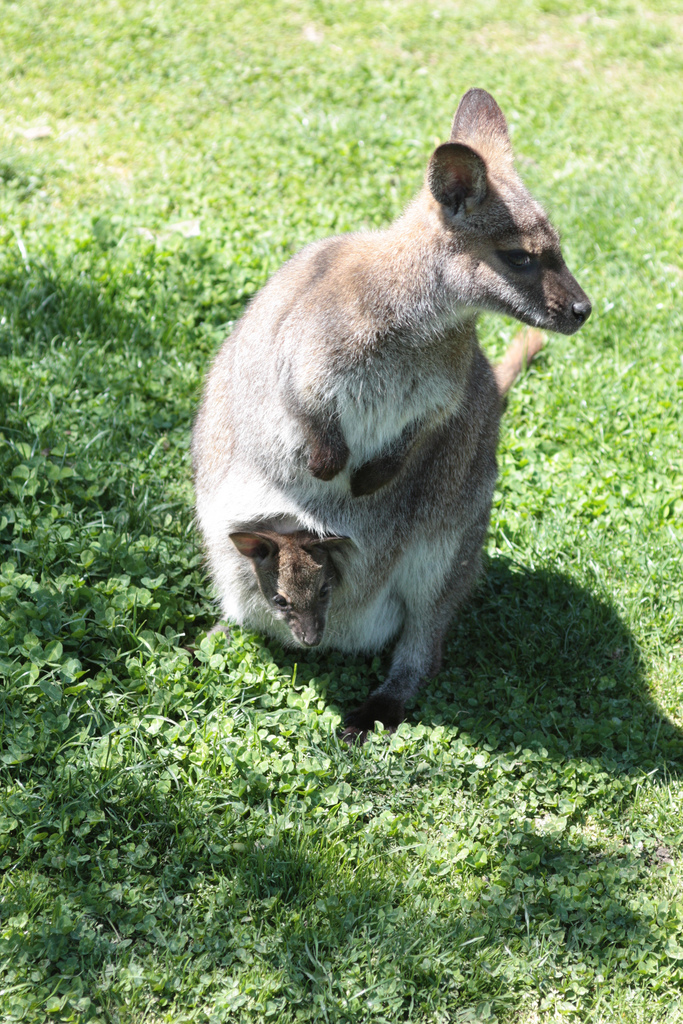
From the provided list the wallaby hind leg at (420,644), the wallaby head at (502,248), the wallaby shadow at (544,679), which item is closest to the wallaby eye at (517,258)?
the wallaby head at (502,248)

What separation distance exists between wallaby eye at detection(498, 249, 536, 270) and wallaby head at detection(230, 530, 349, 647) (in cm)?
106

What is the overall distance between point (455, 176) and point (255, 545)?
1.38 m

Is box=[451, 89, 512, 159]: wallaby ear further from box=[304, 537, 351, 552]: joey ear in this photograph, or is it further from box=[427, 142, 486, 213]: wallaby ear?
box=[304, 537, 351, 552]: joey ear

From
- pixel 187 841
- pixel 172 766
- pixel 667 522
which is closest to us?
pixel 187 841

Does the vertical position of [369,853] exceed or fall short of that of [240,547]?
it falls short

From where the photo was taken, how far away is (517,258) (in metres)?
3.02

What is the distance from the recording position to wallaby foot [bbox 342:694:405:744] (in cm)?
344

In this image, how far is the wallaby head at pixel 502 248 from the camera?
2961 mm

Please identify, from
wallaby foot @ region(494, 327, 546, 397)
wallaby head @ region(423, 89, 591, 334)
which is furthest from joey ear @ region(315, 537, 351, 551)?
wallaby foot @ region(494, 327, 546, 397)

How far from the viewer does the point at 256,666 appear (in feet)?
11.5

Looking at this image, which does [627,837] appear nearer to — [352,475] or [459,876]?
[459,876]

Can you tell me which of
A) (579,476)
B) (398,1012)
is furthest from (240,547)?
(579,476)

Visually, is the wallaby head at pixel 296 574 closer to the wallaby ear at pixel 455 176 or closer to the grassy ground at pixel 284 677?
the grassy ground at pixel 284 677

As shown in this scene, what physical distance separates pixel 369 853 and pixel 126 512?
1629 mm
